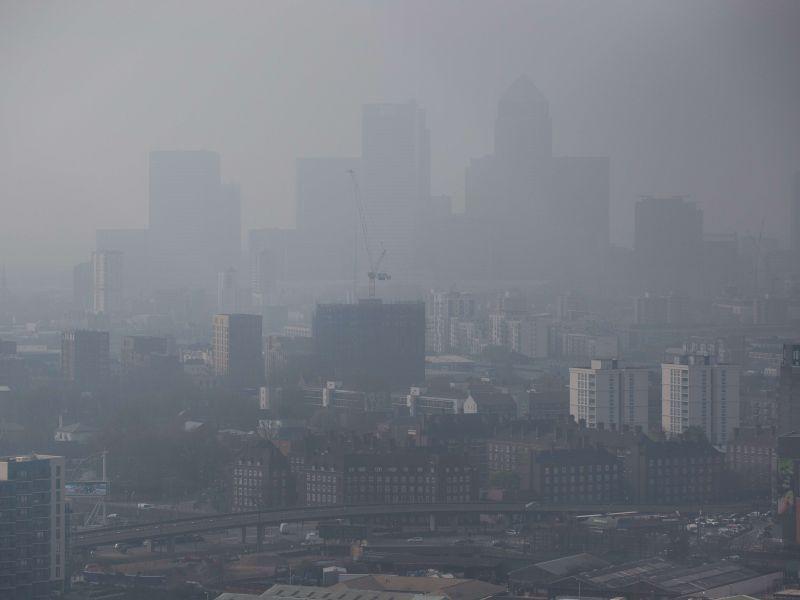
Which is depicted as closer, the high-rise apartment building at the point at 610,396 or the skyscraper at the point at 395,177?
the high-rise apartment building at the point at 610,396

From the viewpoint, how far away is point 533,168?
3741 cm

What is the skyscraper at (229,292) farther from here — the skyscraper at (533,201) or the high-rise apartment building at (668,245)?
the high-rise apartment building at (668,245)

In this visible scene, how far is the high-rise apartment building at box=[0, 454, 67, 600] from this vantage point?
414 inches

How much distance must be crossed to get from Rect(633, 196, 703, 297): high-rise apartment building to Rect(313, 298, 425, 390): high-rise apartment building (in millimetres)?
8471

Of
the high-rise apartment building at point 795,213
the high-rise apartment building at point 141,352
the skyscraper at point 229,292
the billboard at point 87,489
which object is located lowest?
the billboard at point 87,489

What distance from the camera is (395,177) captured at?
1542 inches

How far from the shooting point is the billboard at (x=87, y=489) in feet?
47.4

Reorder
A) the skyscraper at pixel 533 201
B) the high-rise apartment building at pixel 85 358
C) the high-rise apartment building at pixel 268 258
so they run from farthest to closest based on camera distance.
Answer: the high-rise apartment building at pixel 268 258 < the skyscraper at pixel 533 201 < the high-rise apartment building at pixel 85 358

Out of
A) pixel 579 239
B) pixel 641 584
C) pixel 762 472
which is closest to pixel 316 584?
pixel 641 584

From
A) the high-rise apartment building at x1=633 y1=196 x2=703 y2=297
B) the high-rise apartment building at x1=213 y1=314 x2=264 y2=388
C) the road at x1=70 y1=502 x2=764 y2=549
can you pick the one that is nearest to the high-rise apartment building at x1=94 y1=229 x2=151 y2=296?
the high-rise apartment building at x1=633 y1=196 x2=703 y2=297

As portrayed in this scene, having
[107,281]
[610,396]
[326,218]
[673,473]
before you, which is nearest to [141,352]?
[610,396]

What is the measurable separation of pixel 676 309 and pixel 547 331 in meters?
2.61

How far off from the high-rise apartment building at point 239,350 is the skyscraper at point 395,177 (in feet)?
43.9

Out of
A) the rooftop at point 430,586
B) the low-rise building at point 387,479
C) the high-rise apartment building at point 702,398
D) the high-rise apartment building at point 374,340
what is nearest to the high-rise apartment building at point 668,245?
the high-rise apartment building at point 374,340
